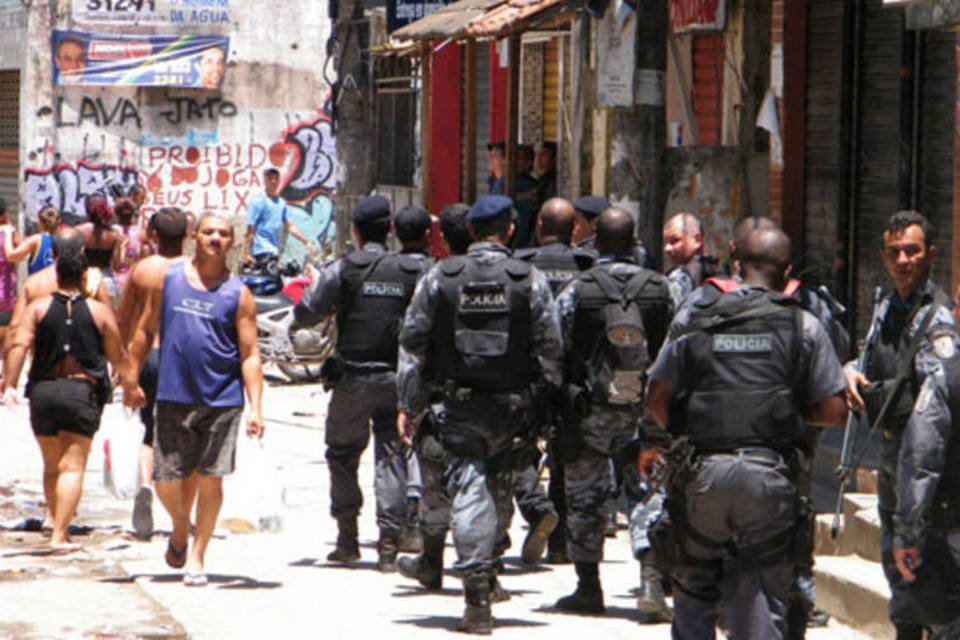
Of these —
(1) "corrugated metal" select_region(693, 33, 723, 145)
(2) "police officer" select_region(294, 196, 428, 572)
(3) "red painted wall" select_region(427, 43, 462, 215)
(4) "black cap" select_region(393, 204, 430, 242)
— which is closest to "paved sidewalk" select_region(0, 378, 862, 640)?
(2) "police officer" select_region(294, 196, 428, 572)

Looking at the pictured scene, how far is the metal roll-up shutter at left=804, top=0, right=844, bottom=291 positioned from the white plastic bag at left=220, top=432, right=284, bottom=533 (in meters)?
4.57

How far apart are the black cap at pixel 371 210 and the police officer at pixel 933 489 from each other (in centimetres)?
416

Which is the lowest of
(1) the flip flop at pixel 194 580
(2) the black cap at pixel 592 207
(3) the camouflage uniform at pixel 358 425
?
(1) the flip flop at pixel 194 580

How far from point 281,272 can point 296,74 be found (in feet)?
26.1

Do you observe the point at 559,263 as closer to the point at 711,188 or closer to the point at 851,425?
the point at 851,425

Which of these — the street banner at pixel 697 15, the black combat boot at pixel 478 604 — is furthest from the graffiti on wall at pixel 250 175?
the black combat boot at pixel 478 604

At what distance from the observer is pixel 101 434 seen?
1588 centimetres

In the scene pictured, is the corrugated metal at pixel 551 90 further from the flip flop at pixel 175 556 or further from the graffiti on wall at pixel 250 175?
the flip flop at pixel 175 556

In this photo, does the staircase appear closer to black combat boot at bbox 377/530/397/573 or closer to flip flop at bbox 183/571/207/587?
black combat boot at bbox 377/530/397/573

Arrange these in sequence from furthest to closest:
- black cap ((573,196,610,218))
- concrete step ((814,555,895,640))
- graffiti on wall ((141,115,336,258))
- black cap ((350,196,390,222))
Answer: graffiti on wall ((141,115,336,258)), black cap ((573,196,610,218)), black cap ((350,196,390,222)), concrete step ((814,555,895,640))

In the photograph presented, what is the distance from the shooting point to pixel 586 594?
899cm

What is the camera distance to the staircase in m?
8.58

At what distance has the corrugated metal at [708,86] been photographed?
1595 cm

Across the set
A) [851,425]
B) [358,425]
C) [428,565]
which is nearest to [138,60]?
[358,425]
